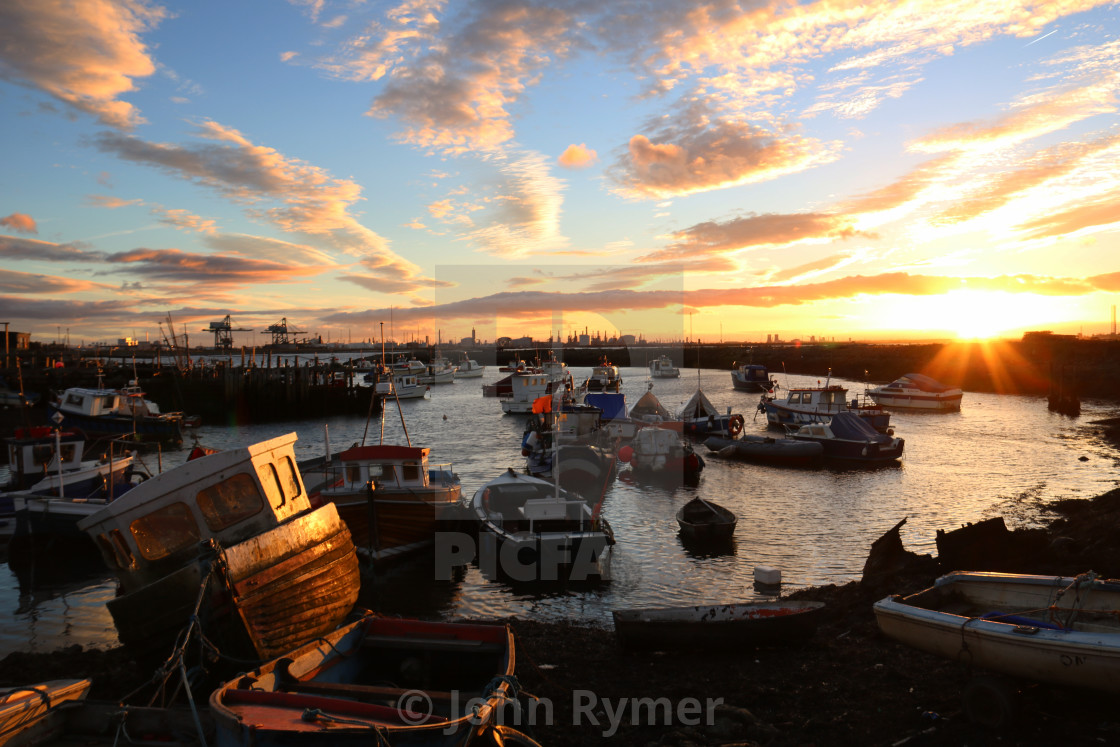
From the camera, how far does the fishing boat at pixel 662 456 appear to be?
32.6 meters

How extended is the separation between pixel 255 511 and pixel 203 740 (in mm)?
4332

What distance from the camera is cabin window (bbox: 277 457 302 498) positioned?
1100cm

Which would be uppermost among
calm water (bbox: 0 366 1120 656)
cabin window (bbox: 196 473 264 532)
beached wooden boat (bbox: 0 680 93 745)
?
cabin window (bbox: 196 473 264 532)

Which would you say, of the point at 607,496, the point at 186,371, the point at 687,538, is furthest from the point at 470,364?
the point at 687,538

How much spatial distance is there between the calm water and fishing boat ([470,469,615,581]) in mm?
545

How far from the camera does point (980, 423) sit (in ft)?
163

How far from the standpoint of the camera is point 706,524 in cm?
2031

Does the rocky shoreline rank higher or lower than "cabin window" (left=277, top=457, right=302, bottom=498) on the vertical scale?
lower

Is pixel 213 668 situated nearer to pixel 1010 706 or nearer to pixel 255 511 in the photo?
pixel 255 511

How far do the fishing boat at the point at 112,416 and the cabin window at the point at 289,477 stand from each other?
3534 centimetres

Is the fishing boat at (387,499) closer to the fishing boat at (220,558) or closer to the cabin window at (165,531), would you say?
the fishing boat at (220,558)

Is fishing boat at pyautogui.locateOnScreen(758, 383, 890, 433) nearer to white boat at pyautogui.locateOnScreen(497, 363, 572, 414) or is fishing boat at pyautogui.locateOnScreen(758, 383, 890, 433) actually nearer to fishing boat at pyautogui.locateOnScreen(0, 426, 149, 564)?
white boat at pyautogui.locateOnScreen(497, 363, 572, 414)

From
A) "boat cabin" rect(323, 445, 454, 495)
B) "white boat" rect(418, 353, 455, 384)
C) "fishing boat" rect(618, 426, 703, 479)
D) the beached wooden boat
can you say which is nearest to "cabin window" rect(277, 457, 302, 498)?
the beached wooden boat

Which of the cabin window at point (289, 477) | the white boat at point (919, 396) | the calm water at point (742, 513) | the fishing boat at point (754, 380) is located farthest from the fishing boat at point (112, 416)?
the fishing boat at point (754, 380)
